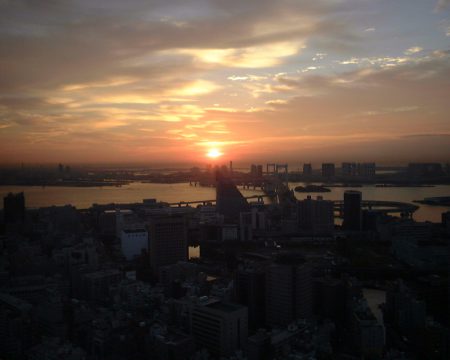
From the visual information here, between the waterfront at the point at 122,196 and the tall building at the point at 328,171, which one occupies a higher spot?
the tall building at the point at 328,171

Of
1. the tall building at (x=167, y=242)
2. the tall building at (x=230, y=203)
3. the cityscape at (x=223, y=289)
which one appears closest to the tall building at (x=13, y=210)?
the cityscape at (x=223, y=289)

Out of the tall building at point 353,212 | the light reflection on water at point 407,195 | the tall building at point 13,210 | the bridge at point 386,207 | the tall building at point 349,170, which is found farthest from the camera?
the tall building at point 349,170

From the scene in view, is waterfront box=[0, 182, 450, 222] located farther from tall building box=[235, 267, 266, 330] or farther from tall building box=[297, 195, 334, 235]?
tall building box=[235, 267, 266, 330]

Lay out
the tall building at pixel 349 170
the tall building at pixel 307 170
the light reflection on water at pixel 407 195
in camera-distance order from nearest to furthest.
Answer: the light reflection on water at pixel 407 195 < the tall building at pixel 349 170 < the tall building at pixel 307 170

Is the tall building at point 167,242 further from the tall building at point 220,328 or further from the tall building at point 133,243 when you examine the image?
the tall building at point 220,328

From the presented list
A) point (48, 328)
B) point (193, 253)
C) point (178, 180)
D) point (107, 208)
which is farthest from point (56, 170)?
point (48, 328)
